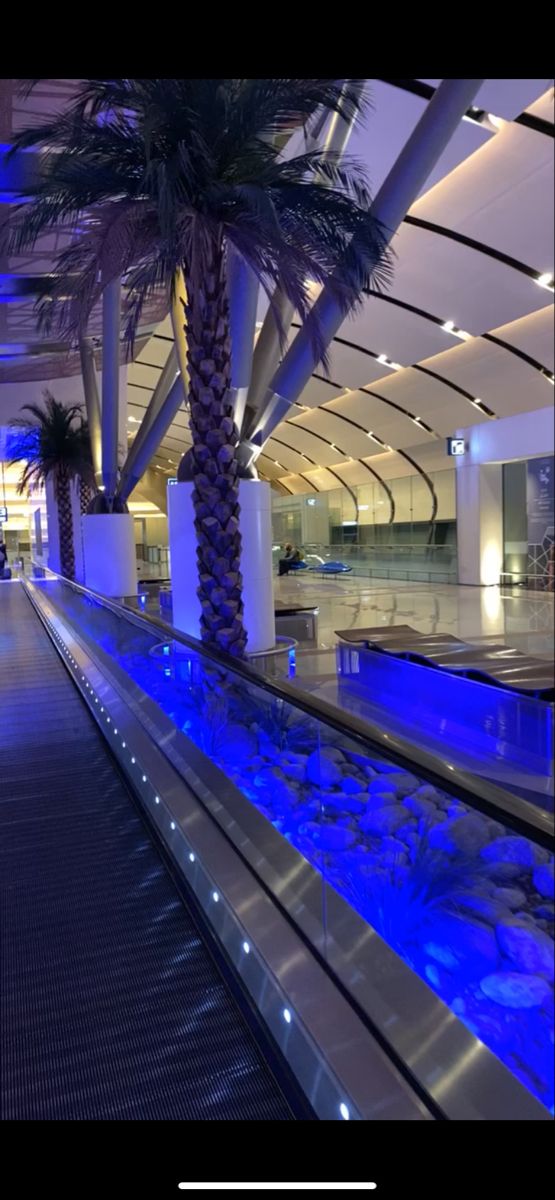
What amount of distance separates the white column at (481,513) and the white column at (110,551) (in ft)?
32.2

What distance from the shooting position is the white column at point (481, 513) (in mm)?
21922

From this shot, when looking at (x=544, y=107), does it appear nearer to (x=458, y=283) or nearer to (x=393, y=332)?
(x=458, y=283)

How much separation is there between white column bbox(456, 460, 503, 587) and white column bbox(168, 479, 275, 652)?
10.5 metres

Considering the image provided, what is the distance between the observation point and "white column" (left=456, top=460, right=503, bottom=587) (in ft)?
71.9

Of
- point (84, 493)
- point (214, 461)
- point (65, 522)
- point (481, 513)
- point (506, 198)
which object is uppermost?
point (506, 198)

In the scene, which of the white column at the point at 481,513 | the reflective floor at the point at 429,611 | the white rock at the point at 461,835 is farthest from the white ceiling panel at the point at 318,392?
the white rock at the point at 461,835

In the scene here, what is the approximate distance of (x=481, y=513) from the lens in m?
22.4

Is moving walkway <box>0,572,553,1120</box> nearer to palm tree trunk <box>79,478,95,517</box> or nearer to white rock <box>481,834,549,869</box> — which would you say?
white rock <box>481,834,549,869</box>

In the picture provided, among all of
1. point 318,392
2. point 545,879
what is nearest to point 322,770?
point 545,879

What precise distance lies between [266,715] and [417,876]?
1.44 m
